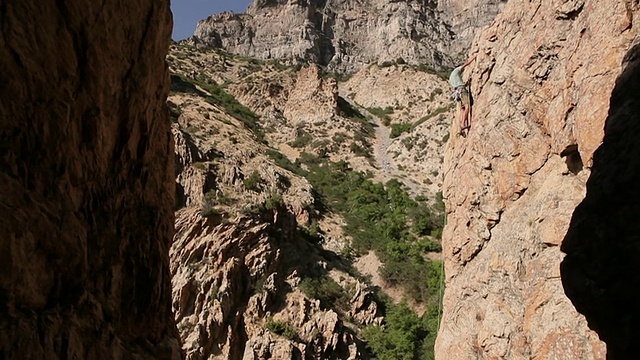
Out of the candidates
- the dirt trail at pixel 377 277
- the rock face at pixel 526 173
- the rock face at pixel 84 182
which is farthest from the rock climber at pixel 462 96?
the dirt trail at pixel 377 277

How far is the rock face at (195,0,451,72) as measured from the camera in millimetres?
98938

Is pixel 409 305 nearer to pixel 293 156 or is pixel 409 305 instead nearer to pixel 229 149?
pixel 229 149

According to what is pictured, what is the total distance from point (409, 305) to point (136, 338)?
29.4 metres

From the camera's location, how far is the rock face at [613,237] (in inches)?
272

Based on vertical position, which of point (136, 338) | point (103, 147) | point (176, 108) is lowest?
point (136, 338)

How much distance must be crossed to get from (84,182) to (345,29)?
10431 centimetres

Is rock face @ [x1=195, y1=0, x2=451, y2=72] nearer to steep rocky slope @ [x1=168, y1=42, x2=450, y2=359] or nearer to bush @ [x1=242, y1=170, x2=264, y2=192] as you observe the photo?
steep rocky slope @ [x1=168, y1=42, x2=450, y2=359]

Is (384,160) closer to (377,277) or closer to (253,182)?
(377,277)

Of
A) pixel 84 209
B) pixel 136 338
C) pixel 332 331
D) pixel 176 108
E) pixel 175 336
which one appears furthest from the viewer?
pixel 176 108

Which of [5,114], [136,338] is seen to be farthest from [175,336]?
[5,114]

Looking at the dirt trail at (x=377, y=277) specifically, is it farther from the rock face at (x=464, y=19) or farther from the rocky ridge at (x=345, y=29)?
→ the rock face at (x=464, y=19)

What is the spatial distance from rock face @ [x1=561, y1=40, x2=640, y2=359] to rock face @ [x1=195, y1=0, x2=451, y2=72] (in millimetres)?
89502

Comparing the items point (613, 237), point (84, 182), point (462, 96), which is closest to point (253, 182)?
point (462, 96)

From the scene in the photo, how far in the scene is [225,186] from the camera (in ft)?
120
